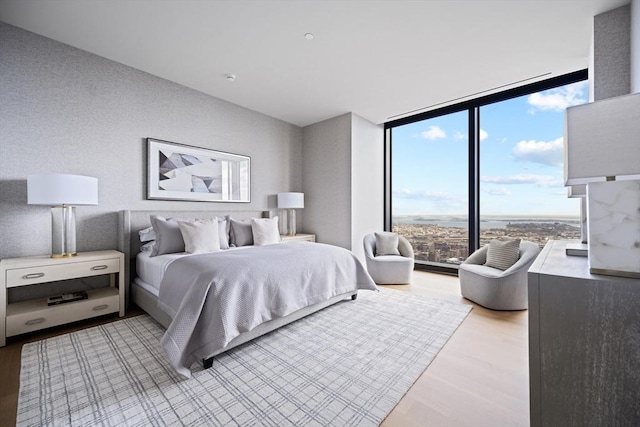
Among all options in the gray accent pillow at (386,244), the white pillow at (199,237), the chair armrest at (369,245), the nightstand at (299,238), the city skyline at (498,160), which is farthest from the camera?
the nightstand at (299,238)

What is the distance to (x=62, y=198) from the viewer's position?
2211 mm

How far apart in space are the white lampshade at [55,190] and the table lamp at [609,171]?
134 inches

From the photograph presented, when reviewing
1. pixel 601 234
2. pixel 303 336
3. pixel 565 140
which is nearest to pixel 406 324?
pixel 303 336

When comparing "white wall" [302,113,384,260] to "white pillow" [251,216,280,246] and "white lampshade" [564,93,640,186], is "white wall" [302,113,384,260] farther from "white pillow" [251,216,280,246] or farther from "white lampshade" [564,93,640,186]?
"white lampshade" [564,93,640,186]

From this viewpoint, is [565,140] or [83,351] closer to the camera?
[565,140]

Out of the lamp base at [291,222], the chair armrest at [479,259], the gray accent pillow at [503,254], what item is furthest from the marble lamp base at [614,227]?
the lamp base at [291,222]

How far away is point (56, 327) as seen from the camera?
2387mm

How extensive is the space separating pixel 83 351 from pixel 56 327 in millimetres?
775

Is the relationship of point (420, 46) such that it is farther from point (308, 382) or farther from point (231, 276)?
point (308, 382)

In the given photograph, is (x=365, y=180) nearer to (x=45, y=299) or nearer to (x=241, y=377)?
(x=241, y=377)

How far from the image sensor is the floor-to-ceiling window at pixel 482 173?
10.9ft

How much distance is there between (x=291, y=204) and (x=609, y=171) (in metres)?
3.85

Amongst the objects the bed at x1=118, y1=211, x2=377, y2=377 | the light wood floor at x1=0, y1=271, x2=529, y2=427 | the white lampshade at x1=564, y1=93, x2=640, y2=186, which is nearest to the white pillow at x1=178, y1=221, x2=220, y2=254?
the bed at x1=118, y1=211, x2=377, y2=377

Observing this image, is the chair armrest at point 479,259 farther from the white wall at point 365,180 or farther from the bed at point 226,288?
the white wall at point 365,180
